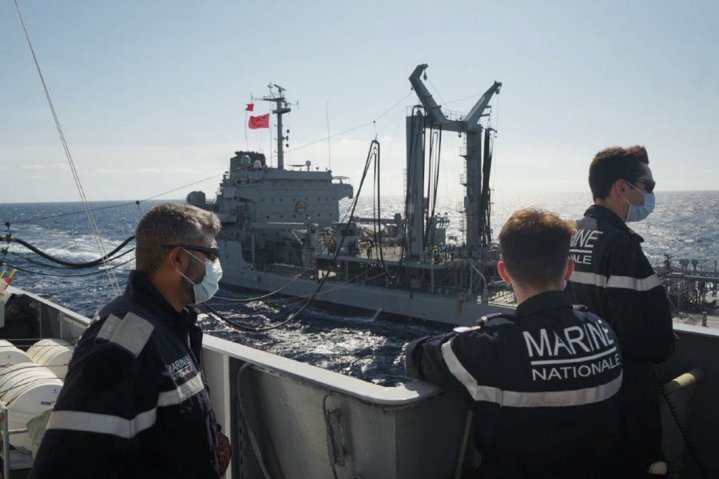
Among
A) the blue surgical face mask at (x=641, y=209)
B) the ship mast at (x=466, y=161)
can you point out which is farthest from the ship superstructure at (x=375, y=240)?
the blue surgical face mask at (x=641, y=209)

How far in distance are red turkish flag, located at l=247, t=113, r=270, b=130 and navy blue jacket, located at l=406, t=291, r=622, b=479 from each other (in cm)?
3084

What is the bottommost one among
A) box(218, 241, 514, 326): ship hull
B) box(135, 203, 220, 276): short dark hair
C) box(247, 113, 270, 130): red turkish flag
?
box(218, 241, 514, 326): ship hull

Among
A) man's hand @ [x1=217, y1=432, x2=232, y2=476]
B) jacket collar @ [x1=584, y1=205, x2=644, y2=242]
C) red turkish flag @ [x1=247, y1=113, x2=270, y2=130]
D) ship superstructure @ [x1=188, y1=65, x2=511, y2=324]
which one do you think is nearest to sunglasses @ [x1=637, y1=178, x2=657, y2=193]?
jacket collar @ [x1=584, y1=205, x2=644, y2=242]

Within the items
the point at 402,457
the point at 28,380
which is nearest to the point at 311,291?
the point at 28,380

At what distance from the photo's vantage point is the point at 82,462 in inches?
53.9

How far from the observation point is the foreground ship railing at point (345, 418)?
80.3 inches

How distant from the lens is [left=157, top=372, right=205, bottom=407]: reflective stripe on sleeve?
62.5 inches

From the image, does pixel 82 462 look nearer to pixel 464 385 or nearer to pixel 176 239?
pixel 176 239

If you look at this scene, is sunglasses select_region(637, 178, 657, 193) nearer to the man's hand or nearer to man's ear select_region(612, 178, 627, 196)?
man's ear select_region(612, 178, 627, 196)

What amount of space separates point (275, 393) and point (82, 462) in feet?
3.98

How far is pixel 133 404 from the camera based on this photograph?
1476 millimetres

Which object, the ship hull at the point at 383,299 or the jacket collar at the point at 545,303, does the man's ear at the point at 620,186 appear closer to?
the jacket collar at the point at 545,303

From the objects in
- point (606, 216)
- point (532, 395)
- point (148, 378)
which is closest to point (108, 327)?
point (148, 378)

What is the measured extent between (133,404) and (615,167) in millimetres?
2327
